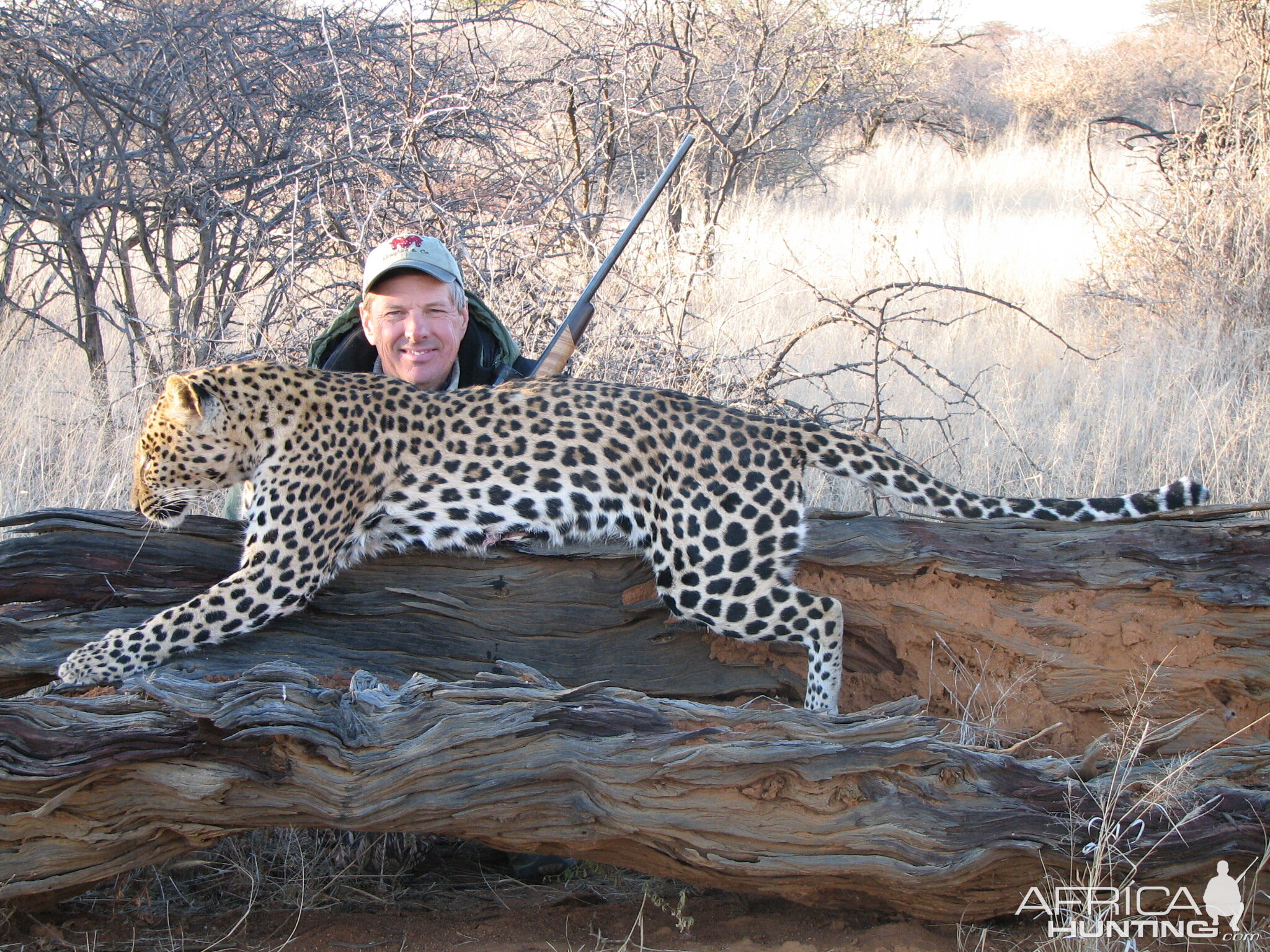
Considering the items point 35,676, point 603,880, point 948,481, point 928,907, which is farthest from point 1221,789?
point 35,676

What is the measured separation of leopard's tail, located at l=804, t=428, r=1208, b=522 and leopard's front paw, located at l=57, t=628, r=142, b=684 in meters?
2.89

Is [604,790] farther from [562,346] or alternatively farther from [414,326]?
[562,346]

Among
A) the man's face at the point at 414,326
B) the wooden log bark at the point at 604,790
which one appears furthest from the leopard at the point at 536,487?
the wooden log bark at the point at 604,790

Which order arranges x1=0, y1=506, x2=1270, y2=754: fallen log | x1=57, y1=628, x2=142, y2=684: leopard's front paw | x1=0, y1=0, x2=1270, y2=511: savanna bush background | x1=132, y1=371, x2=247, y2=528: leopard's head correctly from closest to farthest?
x1=57, y1=628, x2=142, y2=684: leopard's front paw < x1=0, y1=506, x2=1270, y2=754: fallen log < x1=132, y1=371, x2=247, y2=528: leopard's head < x1=0, y1=0, x2=1270, y2=511: savanna bush background

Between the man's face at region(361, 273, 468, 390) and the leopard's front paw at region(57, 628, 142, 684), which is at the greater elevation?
the man's face at region(361, 273, 468, 390)

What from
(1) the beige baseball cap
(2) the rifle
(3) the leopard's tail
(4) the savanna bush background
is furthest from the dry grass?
(3) the leopard's tail

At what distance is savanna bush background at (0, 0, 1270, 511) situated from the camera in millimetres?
7113

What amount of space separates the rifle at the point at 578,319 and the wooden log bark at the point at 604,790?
2389mm

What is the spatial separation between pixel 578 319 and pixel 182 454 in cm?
213

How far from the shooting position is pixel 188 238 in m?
10.1

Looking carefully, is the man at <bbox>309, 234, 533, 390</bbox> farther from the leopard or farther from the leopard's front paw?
the leopard's front paw

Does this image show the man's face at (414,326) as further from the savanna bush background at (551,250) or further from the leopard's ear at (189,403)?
the savanna bush background at (551,250)

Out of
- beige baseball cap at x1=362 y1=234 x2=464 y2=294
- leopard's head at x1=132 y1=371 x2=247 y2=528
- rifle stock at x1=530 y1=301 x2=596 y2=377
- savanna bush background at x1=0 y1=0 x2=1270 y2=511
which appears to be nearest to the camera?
leopard's head at x1=132 y1=371 x2=247 y2=528

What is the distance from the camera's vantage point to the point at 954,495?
15.0ft
